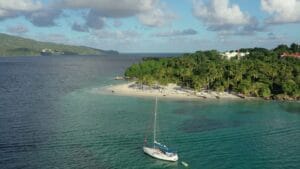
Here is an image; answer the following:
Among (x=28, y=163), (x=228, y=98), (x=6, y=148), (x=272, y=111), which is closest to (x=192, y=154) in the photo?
(x=28, y=163)

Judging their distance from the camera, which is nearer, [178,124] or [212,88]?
[178,124]

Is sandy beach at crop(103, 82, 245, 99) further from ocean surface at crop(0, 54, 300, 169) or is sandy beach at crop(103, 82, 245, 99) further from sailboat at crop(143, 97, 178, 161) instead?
sailboat at crop(143, 97, 178, 161)

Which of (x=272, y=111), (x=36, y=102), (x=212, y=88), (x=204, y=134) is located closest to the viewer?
(x=204, y=134)

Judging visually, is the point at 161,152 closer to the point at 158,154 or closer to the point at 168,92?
the point at 158,154

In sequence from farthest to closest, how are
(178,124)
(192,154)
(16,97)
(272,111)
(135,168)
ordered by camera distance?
(16,97) → (272,111) → (178,124) → (192,154) → (135,168)

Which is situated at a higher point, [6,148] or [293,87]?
[293,87]

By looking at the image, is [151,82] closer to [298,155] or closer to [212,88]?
[212,88]

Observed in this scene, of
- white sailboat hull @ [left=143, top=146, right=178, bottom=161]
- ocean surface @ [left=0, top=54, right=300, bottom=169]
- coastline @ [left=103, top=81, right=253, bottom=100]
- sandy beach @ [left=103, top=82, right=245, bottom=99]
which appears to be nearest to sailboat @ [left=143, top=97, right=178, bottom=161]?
white sailboat hull @ [left=143, top=146, right=178, bottom=161]
